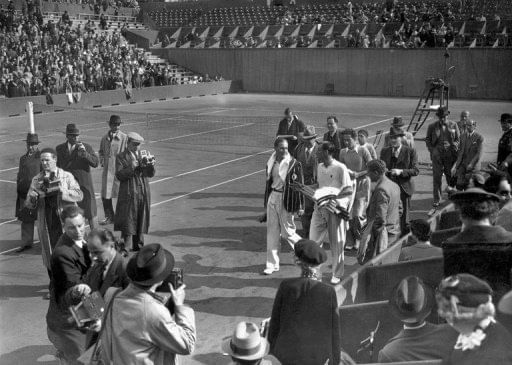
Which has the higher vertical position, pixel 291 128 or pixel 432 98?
pixel 432 98

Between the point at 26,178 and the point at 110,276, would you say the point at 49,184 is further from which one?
the point at 110,276

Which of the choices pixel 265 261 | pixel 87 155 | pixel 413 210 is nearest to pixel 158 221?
pixel 87 155

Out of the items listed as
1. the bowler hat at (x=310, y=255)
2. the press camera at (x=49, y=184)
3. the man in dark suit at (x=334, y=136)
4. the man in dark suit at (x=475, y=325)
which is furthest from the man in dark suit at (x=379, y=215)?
the man in dark suit at (x=475, y=325)

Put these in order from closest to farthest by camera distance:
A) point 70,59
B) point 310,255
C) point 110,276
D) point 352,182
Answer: point 310,255, point 110,276, point 352,182, point 70,59

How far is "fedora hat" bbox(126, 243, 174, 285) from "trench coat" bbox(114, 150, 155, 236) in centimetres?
557

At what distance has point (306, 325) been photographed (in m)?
4.74

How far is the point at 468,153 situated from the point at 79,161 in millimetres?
7319

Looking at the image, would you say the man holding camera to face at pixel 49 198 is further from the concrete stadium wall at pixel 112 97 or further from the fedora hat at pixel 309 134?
the concrete stadium wall at pixel 112 97

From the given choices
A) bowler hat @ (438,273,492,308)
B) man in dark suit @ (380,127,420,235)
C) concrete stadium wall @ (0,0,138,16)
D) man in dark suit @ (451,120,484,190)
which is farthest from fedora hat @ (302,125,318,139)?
concrete stadium wall @ (0,0,138,16)

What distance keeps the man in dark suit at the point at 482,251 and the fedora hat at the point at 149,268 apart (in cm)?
205

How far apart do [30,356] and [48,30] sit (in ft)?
125

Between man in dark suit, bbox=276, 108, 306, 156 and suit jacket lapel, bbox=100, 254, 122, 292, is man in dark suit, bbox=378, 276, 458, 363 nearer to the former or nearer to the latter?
suit jacket lapel, bbox=100, 254, 122, 292

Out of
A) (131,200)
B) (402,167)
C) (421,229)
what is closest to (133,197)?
(131,200)

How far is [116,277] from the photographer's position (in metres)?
5.12
